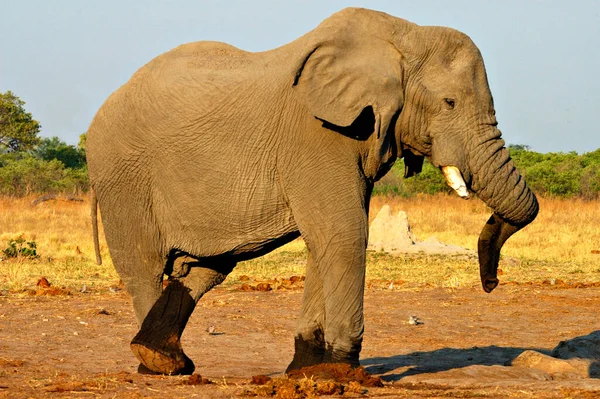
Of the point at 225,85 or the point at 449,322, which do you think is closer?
the point at 225,85

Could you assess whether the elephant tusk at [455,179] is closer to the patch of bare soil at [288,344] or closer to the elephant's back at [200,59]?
the patch of bare soil at [288,344]

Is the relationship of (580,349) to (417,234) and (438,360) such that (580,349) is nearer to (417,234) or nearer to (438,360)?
(438,360)

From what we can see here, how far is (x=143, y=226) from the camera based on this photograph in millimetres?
7812

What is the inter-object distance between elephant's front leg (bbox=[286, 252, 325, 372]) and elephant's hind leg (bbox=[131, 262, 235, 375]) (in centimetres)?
74

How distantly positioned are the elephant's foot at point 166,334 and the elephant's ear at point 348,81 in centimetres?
197

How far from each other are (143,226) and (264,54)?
1571mm

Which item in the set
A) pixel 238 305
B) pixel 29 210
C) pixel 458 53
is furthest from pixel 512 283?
pixel 29 210

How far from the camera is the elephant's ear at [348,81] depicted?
688 cm

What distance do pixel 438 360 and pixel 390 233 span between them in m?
10.6

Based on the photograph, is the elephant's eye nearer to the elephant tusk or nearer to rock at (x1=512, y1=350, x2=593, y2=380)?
the elephant tusk

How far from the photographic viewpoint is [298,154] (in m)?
7.09

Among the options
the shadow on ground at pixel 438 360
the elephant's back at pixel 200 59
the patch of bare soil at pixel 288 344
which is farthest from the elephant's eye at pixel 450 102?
the shadow on ground at pixel 438 360

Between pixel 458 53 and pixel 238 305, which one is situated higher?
pixel 458 53

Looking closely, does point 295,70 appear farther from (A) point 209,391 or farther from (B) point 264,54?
(A) point 209,391
